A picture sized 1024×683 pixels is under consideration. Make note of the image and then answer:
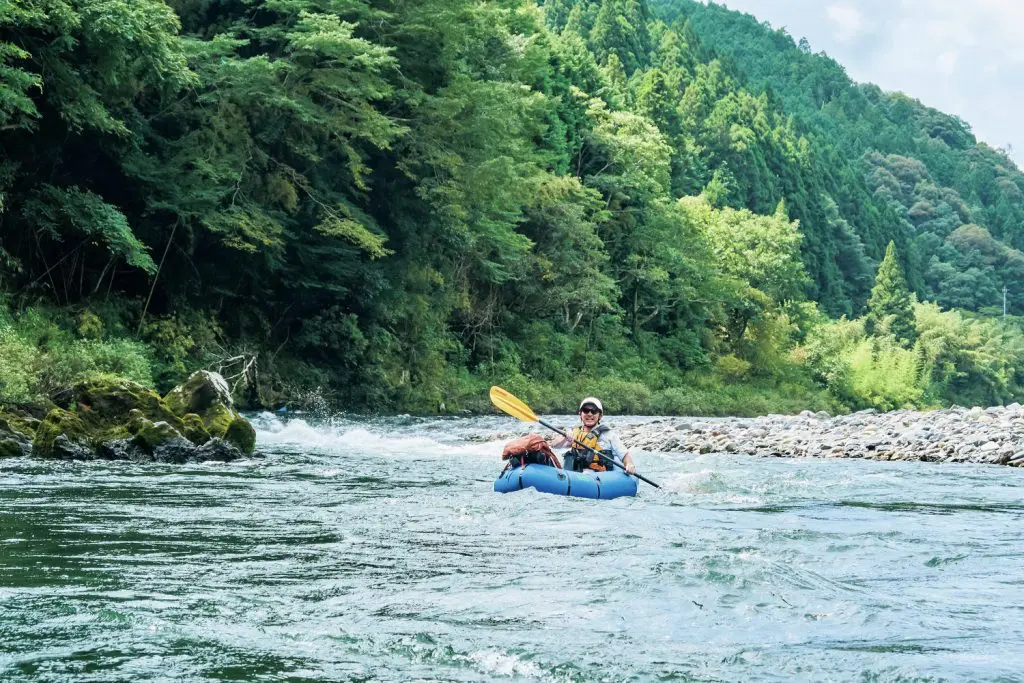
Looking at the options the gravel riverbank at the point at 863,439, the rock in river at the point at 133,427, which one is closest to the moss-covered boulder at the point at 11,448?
the rock in river at the point at 133,427

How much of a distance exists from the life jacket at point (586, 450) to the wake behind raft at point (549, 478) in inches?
12.5

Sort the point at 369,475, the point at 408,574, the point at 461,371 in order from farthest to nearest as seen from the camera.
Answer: the point at 461,371
the point at 369,475
the point at 408,574

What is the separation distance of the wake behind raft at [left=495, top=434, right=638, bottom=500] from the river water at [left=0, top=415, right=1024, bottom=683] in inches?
6.3

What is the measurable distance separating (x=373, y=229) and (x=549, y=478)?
1668 cm

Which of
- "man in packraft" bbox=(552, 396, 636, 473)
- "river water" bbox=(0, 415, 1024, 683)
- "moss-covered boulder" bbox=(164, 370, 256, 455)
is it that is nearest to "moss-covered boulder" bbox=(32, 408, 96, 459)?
"river water" bbox=(0, 415, 1024, 683)

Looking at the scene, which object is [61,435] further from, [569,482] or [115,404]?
[569,482]

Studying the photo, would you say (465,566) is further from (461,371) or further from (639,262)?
(639,262)

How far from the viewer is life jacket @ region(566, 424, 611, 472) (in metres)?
11.6

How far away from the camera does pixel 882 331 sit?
64500 millimetres

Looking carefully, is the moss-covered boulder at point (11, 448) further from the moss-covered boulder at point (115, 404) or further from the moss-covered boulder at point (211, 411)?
the moss-covered boulder at point (211, 411)

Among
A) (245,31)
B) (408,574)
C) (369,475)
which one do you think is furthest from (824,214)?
(408,574)

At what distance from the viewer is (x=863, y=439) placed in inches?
772

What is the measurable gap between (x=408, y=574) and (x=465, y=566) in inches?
17.7

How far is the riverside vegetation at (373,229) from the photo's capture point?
19172 mm
